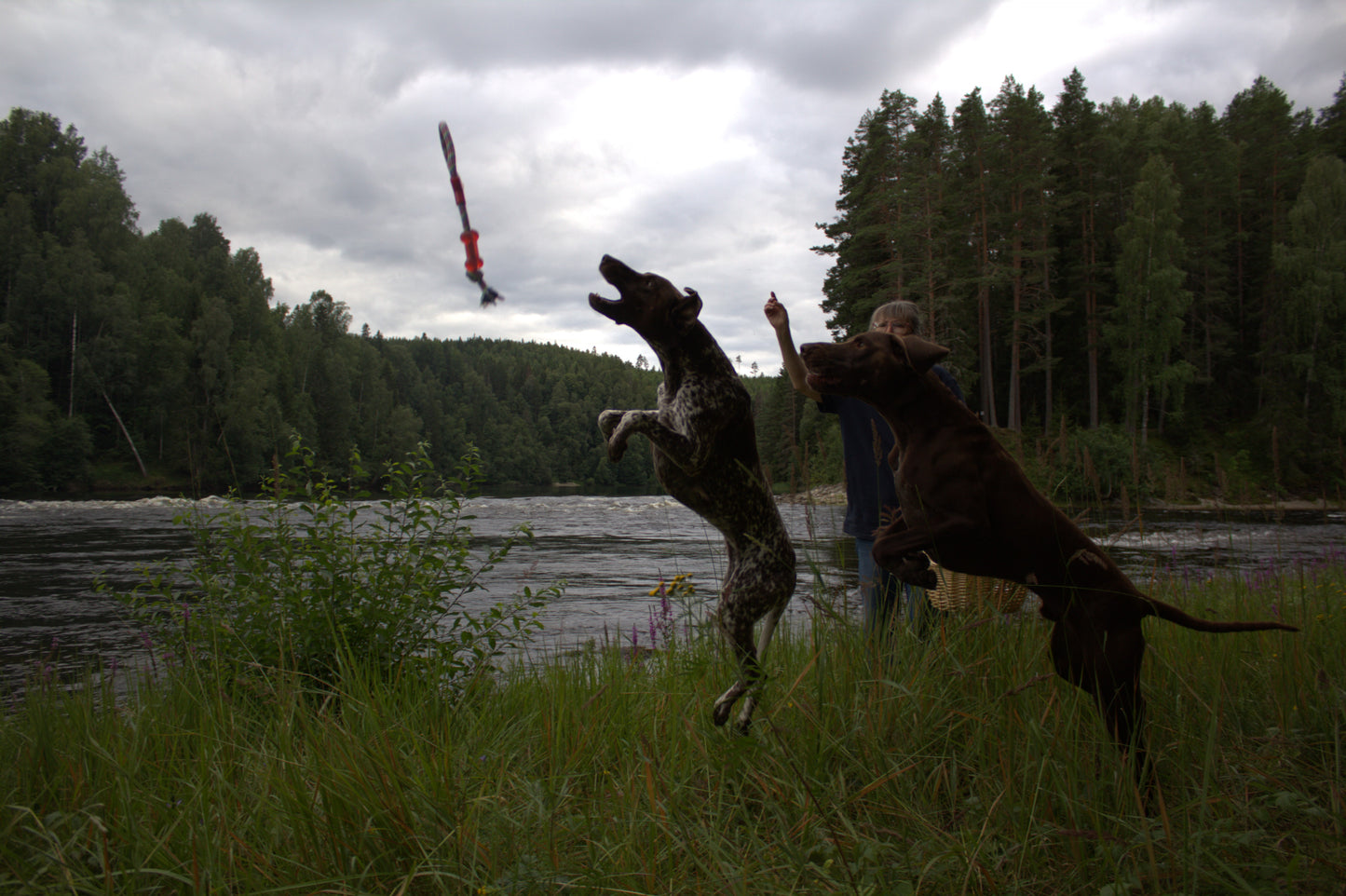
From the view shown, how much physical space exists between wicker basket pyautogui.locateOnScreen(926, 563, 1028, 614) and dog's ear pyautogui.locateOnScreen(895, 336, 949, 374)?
1.48 m

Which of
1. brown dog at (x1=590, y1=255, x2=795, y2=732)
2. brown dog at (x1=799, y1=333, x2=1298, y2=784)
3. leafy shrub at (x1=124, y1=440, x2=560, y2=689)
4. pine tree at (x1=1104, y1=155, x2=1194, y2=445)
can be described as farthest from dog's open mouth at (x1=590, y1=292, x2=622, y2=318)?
pine tree at (x1=1104, y1=155, x2=1194, y2=445)

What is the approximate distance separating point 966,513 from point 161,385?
52287 mm

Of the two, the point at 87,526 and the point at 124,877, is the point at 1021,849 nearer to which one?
the point at 124,877

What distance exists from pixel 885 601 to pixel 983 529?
6.41 feet

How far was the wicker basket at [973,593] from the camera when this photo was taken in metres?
3.17

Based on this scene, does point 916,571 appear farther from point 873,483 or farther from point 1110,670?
point 873,483

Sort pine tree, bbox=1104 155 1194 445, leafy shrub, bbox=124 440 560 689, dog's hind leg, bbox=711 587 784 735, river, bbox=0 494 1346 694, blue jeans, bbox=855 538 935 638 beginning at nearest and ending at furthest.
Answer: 1. dog's hind leg, bbox=711 587 784 735
2. blue jeans, bbox=855 538 935 638
3. leafy shrub, bbox=124 440 560 689
4. river, bbox=0 494 1346 694
5. pine tree, bbox=1104 155 1194 445

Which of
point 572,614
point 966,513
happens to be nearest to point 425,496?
point 966,513

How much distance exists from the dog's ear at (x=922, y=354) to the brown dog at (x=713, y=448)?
0.52 meters

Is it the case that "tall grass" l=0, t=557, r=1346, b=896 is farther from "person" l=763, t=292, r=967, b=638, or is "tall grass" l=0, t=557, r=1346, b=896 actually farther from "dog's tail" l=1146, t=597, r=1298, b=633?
"person" l=763, t=292, r=967, b=638

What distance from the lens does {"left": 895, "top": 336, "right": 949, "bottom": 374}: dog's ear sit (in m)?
1.92

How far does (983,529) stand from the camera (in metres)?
1.85

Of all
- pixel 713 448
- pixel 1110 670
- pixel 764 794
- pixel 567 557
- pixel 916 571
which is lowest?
pixel 567 557

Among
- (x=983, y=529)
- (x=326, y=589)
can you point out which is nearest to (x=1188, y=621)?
(x=983, y=529)
